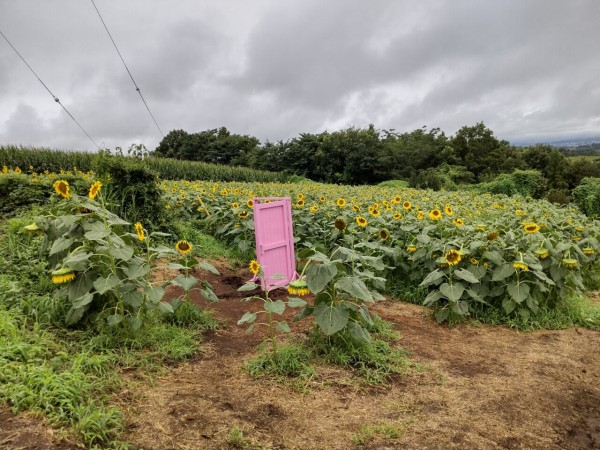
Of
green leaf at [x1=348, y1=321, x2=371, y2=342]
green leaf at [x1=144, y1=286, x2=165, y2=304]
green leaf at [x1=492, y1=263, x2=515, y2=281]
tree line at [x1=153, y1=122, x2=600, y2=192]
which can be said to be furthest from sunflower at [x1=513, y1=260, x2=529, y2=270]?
tree line at [x1=153, y1=122, x2=600, y2=192]

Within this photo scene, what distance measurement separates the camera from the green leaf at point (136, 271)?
261 centimetres

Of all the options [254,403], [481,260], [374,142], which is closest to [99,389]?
[254,403]

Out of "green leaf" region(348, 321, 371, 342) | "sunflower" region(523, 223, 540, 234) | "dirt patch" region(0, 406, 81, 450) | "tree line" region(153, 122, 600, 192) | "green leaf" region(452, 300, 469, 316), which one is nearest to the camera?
"dirt patch" region(0, 406, 81, 450)

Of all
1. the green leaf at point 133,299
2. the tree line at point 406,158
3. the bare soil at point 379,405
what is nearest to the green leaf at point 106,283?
the green leaf at point 133,299

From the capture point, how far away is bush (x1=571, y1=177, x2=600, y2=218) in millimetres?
15348

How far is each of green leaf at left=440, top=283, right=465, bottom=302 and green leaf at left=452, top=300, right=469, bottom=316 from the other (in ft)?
0.22

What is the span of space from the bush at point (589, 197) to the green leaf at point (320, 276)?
15.6m

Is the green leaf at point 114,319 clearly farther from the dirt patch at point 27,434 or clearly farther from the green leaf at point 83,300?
the dirt patch at point 27,434

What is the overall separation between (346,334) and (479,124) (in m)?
37.3

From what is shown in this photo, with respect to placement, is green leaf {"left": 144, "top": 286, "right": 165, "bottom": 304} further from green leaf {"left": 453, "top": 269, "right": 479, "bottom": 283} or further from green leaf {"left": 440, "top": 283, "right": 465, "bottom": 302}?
green leaf {"left": 453, "top": 269, "right": 479, "bottom": 283}

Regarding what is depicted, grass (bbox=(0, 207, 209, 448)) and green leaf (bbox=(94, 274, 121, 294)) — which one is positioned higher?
green leaf (bbox=(94, 274, 121, 294))

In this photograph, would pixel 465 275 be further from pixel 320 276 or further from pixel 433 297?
pixel 320 276

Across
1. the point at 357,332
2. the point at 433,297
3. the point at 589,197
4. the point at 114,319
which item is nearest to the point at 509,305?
the point at 433,297

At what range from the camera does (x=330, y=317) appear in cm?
275
